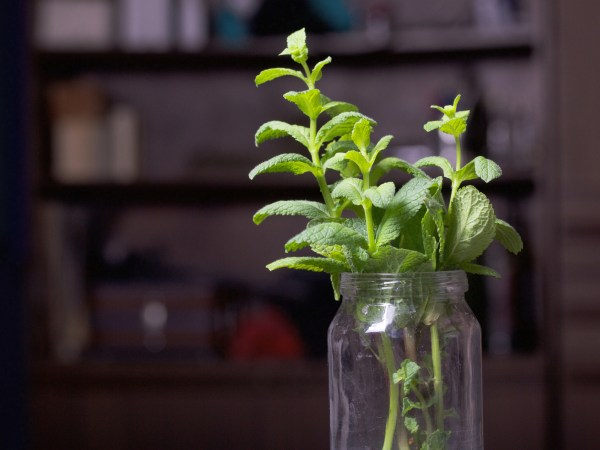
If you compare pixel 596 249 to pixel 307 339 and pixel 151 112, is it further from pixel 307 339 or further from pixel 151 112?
pixel 151 112

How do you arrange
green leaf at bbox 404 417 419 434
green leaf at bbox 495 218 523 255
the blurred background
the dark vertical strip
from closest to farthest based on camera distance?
1. green leaf at bbox 404 417 419 434
2. green leaf at bbox 495 218 523 255
3. the blurred background
4. the dark vertical strip

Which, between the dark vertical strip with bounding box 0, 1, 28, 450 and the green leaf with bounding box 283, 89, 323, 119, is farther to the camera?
the dark vertical strip with bounding box 0, 1, 28, 450

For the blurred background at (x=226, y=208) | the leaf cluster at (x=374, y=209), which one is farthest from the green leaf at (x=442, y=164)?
the blurred background at (x=226, y=208)

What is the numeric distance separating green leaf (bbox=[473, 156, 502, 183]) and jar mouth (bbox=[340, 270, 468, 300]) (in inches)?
3.0

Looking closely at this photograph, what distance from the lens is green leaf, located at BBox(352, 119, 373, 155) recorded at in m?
0.70

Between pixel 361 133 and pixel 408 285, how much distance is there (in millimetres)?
123

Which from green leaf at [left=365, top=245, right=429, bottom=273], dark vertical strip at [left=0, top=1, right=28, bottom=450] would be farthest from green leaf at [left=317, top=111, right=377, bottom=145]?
dark vertical strip at [left=0, top=1, right=28, bottom=450]

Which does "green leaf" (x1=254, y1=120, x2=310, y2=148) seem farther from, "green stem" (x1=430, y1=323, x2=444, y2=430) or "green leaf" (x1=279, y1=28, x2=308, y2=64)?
"green stem" (x1=430, y1=323, x2=444, y2=430)

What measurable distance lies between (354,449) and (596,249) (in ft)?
6.58

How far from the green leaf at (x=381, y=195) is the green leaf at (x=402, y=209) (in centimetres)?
1

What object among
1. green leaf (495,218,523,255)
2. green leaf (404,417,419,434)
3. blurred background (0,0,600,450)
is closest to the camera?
green leaf (404,417,419,434)

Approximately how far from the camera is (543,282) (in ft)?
8.37

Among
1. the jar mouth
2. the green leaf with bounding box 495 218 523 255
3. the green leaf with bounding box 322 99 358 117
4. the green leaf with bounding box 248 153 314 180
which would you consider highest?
the green leaf with bounding box 322 99 358 117

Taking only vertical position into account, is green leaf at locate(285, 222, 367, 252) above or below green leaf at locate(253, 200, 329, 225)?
below
